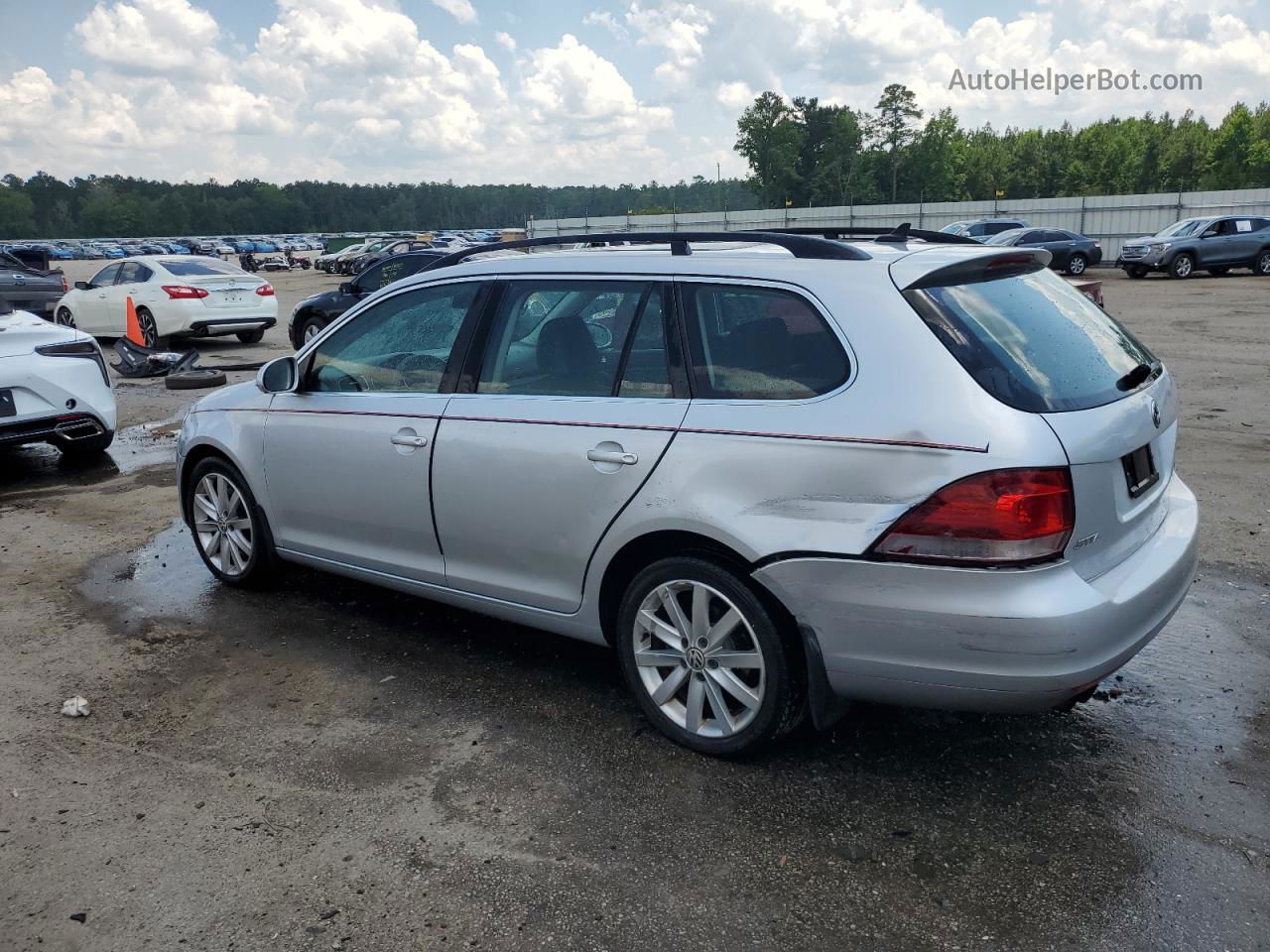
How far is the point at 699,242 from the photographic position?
3943 mm

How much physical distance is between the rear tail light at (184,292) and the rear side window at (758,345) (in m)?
14.7

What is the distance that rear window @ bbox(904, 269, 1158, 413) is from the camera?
3.02 m

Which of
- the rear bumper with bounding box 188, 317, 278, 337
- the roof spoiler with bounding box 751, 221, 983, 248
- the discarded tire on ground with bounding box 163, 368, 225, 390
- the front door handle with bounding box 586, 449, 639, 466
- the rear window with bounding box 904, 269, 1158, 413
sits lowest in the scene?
the discarded tire on ground with bounding box 163, 368, 225, 390

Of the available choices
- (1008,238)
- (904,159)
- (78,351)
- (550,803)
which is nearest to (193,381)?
(78,351)

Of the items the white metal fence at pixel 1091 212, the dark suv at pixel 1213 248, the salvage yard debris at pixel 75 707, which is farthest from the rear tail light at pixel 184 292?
the dark suv at pixel 1213 248

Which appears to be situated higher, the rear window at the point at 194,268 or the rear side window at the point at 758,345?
the rear window at the point at 194,268

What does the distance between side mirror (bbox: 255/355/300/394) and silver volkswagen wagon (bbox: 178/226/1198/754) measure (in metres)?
0.47

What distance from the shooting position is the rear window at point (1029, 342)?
302cm

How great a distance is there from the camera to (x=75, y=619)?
515 cm

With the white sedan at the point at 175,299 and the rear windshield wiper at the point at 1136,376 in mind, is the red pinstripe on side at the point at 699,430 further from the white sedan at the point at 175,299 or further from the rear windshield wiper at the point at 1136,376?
the white sedan at the point at 175,299

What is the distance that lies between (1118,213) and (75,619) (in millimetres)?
41720

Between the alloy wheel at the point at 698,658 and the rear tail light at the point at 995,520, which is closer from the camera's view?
the rear tail light at the point at 995,520

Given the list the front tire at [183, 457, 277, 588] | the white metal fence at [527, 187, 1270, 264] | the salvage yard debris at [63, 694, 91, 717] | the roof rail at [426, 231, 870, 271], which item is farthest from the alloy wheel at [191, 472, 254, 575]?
the white metal fence at [527, 187, 1270, 264]

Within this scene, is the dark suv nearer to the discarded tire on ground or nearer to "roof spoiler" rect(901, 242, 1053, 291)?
the discarded tire on ground
